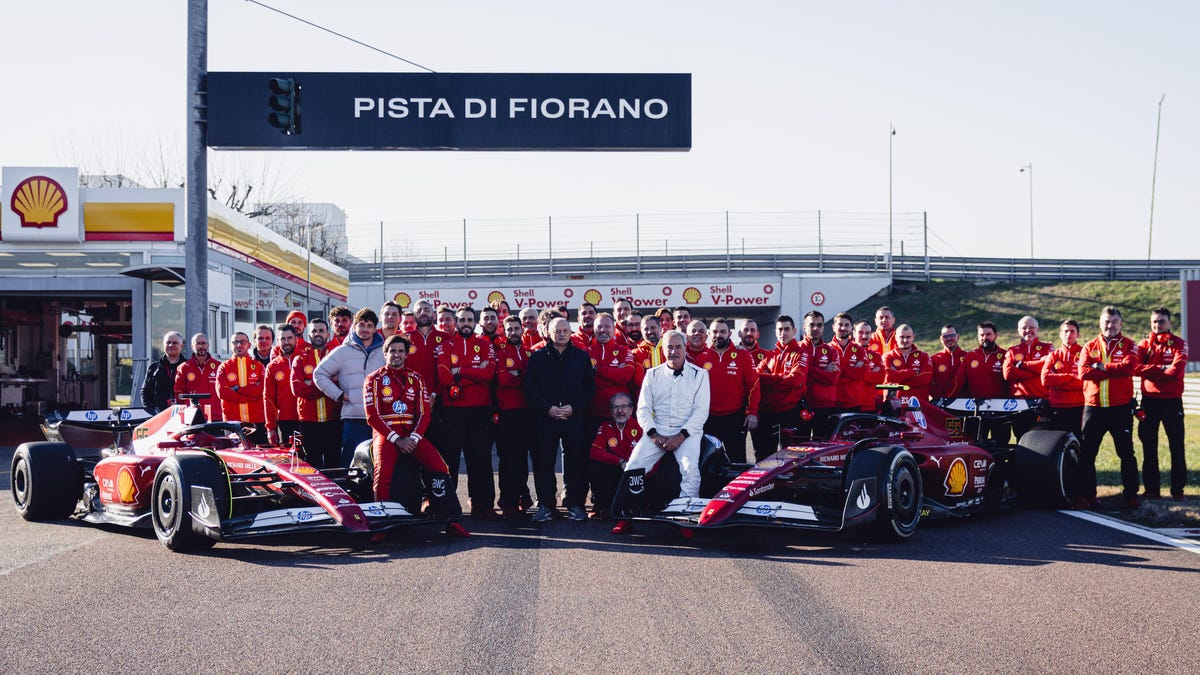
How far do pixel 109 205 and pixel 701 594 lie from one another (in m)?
17.1

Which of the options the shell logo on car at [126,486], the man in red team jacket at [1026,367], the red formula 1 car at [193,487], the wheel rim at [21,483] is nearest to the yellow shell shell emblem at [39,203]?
the red formula 1 car at [193,487]

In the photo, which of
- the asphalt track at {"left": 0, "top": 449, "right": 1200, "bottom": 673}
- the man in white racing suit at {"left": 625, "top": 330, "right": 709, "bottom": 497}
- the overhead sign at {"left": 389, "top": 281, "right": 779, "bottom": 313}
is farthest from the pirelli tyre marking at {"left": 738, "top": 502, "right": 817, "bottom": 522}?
the overhead sign at {"left": 389, "top": 281, "right": 779, "bottom": 313}

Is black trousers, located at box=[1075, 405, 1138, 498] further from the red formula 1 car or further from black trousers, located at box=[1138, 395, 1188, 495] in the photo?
the red formula 1 car

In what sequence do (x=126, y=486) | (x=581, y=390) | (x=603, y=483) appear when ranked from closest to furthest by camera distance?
1. (x=126, y=486)
2. (x=581, y=390)
3. (x=603, y=483)

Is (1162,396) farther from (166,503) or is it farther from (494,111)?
(494,111)

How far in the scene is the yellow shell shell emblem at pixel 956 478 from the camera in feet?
33.7

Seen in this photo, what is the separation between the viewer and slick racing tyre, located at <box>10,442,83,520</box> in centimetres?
1061

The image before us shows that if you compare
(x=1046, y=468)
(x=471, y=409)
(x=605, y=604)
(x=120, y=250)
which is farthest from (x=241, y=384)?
(x=120, y=250)

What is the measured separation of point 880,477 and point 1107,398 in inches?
156

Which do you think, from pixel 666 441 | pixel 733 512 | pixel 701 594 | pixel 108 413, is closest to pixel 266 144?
pixel 108 413

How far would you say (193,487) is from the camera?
875 cm

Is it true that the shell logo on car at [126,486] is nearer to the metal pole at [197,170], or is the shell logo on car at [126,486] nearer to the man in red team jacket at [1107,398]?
the metal pole at [197,170]

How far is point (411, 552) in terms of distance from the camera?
28.6 feet

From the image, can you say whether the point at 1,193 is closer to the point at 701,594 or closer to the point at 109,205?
the point at 109,205
